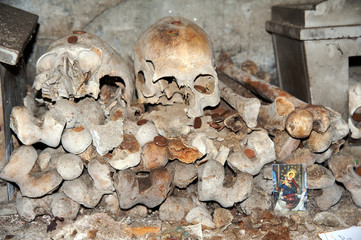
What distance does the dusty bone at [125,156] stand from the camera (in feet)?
8.82

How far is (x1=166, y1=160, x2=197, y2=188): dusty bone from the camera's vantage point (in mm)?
2799

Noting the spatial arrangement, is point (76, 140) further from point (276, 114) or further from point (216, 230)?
point (276, 114)

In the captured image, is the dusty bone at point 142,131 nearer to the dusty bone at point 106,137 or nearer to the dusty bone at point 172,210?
the dusty bone at point 106,137

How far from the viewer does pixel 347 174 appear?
9.67 feet

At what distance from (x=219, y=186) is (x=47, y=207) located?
3.83 feet

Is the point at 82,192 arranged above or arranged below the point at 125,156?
below

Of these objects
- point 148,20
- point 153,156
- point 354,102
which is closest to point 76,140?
point 153,156

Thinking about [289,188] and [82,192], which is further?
[289,188]

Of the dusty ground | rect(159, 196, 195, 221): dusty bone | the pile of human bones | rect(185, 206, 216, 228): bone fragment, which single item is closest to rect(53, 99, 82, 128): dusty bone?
the pile of human bones

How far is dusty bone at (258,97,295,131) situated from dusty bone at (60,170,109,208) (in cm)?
122

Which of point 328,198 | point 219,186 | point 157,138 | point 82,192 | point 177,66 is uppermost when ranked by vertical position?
point 177,66

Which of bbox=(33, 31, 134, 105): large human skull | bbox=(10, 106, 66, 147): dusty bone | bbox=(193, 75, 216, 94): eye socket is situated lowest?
bbox=(193, 75, 216, 94): eye socket

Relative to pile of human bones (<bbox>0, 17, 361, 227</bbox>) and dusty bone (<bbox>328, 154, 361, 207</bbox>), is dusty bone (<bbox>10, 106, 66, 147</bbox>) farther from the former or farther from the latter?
dusty bone (<bbox>328, 154, 361, 207</bbox>)

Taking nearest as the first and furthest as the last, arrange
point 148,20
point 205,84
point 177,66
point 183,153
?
point 183,153 → point 177,66 → point 205,84 → point 148,20
